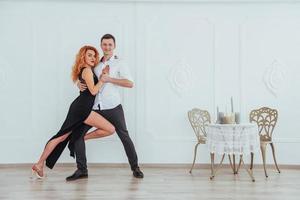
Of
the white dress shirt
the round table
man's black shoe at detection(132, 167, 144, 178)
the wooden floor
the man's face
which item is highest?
the man's face

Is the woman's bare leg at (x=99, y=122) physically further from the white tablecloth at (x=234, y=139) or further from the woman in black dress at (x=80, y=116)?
the white tablecloth at (x=234, y=139)

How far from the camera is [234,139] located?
459 centimetres

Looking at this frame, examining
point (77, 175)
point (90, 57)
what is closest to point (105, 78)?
point (90, 57)

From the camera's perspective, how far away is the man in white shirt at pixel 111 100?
4.68 meters

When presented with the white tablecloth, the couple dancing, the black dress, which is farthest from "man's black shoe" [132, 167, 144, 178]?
the white tablecloth

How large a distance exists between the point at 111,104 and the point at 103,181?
94 centimetres

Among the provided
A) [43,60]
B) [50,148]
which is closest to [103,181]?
[50,148]

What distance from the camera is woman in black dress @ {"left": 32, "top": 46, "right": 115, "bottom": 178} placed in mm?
4648

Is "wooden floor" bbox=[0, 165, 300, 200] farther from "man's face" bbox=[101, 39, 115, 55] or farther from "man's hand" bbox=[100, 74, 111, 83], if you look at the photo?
"man's face" bbox=[101, 39, 115, 55]

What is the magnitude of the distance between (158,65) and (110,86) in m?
1.19

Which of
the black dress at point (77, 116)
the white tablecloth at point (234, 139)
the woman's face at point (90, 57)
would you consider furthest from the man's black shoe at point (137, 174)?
the woman's face at point (90, 57)

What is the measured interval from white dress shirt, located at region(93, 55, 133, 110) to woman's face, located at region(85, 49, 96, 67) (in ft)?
0.35

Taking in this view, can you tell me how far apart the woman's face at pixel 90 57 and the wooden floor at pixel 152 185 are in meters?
1.41

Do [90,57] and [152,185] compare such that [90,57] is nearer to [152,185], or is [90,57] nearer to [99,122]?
[99,122]
